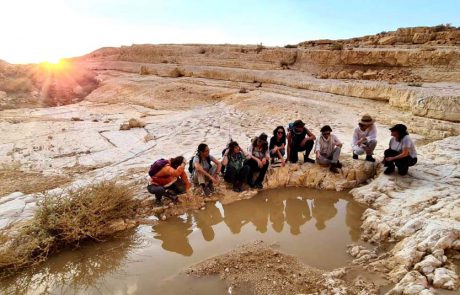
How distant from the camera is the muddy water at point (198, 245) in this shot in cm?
414

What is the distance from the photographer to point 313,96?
13.3 metres

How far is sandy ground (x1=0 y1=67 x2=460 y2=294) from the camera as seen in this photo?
4.70 m

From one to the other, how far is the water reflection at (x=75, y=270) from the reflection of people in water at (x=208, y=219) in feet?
3.18

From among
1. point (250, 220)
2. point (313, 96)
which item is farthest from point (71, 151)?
point (313, 96)

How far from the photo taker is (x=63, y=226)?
4680 millimetres

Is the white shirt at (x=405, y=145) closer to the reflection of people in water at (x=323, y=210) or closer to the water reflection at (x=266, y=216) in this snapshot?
the water reflection at (x=266, y=216)

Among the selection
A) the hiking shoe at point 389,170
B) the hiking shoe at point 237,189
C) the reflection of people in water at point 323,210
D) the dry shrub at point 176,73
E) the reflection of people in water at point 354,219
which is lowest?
the reflection of people in water at point 323,210

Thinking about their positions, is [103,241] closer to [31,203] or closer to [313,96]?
[31,203]

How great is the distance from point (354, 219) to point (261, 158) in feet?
6.27

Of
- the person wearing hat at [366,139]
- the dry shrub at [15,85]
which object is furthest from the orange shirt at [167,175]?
the dry shrub at [15,85]

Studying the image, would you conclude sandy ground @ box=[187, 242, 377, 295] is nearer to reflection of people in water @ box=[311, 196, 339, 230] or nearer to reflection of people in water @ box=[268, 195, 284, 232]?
reflection of people in water @ box=[268, 195, 284, 232]

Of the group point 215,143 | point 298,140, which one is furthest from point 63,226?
point 215,143

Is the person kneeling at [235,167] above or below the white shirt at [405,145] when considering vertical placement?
below

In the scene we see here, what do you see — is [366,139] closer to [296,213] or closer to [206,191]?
[296,213]
